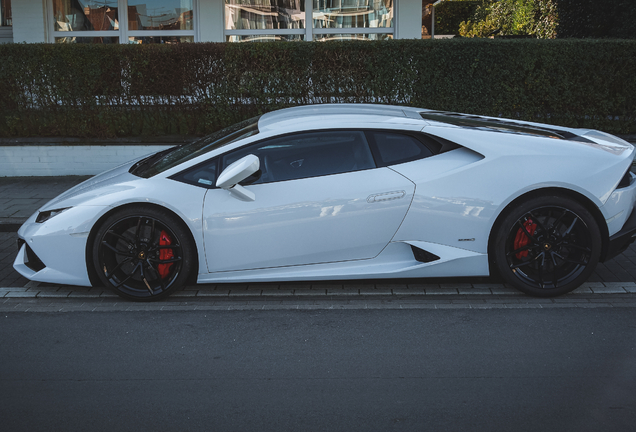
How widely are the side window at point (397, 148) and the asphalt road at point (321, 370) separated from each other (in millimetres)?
1125

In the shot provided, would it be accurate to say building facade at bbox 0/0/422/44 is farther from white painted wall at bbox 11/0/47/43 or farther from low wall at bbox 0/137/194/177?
low wall at bbox 0/137/194/177

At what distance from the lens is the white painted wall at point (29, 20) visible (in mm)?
13508

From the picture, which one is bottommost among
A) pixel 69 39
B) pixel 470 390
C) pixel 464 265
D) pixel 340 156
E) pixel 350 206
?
pixel 470 390

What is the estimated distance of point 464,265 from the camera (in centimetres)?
492

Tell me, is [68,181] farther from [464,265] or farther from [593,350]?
[593,350]

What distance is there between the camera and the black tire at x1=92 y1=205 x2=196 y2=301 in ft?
16.0

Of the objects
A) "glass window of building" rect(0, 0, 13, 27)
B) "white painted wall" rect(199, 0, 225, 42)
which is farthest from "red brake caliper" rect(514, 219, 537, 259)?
"glass window of building" rect(0, 0, 13, 27)

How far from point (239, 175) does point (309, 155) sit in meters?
0.57

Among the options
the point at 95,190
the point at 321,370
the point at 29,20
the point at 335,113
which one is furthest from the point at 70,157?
the point at 321,370

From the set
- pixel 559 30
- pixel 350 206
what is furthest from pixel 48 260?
pixel 559 30

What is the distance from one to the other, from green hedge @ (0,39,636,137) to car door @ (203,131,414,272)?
5.27 metres

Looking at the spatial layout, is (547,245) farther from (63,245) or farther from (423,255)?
(63,245)

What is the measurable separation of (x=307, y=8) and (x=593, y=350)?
10.8 meters

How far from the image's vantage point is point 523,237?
4910mm
